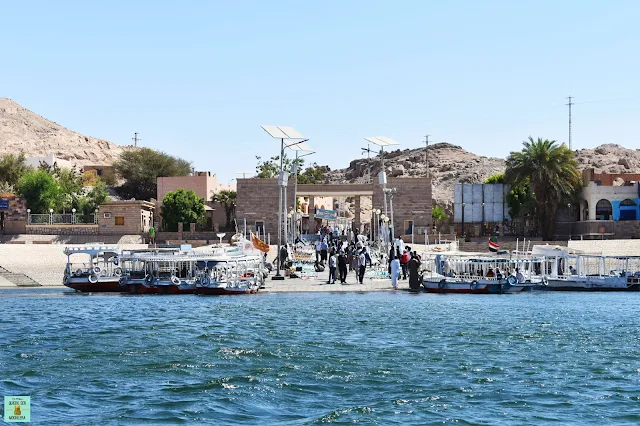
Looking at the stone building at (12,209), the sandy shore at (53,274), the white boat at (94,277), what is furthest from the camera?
the stone building at (12,209)

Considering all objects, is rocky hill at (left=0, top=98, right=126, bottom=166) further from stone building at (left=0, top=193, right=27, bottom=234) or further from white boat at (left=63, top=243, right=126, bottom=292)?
white boat at (left=63, top=243, right=126, bottom=292)

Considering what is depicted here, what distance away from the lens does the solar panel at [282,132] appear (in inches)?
1941

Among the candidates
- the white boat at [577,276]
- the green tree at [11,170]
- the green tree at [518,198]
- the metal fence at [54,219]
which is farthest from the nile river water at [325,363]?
the green tree at [11,170]

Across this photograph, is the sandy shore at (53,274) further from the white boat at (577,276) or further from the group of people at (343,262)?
the white boat at (577,276)

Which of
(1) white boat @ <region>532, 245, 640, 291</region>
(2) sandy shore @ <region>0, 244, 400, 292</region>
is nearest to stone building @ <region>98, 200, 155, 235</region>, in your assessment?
(2) sandy shore @ <region>0, 244, 400, 292</region>

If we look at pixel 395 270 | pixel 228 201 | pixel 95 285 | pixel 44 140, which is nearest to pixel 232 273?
pixel 95 285

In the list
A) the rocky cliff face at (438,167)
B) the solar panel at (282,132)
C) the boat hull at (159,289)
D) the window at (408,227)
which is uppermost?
the rocky cliff face at (438,167)

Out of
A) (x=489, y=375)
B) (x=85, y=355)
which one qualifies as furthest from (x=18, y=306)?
(x=489, y=375)

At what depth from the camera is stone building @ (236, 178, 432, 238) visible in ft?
205

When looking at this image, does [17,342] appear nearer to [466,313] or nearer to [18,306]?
[18,306]

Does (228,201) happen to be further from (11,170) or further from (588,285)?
(588,285)

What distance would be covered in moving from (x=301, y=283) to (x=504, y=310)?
10316 millimetres

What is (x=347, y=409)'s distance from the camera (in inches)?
529

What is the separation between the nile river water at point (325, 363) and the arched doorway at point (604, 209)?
35.6 m
